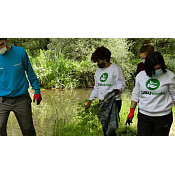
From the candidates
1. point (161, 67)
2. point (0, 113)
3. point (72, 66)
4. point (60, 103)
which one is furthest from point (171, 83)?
point (72, 66)

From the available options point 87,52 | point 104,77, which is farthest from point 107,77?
point 87,52

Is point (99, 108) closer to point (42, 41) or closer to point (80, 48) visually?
point (80, 48)

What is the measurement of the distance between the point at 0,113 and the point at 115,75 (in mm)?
1706

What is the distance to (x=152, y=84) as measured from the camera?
276 centimetres

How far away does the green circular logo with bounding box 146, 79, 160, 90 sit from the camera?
2733 mm

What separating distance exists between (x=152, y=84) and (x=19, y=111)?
1779 millimetres

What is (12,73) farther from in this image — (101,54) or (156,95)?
(156,95)

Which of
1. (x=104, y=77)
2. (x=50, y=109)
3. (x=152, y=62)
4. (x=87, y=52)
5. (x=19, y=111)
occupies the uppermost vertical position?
(x=87, y=52)


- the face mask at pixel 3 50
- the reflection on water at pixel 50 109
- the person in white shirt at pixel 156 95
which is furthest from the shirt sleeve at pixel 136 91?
the face mask at pixel 3 50

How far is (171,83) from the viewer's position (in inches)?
108

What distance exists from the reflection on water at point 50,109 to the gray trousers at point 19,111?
842 mm

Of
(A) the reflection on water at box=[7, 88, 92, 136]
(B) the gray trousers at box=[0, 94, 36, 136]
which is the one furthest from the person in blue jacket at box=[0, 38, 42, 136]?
(A) the reflection on water at box=[7, 88, 92, 136]

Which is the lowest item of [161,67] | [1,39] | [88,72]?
[88,72]

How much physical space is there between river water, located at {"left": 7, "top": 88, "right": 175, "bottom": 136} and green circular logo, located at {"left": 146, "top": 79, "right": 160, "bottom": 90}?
145 cm
